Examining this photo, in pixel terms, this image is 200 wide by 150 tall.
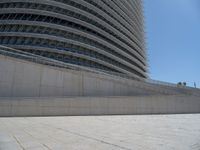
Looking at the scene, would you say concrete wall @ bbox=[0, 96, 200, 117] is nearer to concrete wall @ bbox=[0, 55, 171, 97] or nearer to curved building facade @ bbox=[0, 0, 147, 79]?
concrete wall @ bbox=[0, 55, 171, 97]

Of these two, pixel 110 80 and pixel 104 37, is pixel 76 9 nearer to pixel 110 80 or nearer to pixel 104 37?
pixel 104 37

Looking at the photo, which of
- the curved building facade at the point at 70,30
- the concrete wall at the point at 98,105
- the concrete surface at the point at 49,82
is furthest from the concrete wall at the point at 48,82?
the curved building facade at the point at 70,30

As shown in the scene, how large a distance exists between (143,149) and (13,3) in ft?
173

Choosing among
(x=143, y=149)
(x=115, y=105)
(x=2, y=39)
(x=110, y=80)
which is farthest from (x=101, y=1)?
(x=143, y=149)

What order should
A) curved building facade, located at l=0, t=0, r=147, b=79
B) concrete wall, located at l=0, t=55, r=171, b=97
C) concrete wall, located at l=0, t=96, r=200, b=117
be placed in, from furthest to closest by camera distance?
curved building facade, located at l=0, t=0, r=147, b=79 → concrete wall, located at l=0, t=55, r=171, b=97 → concrete wall, located at l=0, t=96, r=200, b=117

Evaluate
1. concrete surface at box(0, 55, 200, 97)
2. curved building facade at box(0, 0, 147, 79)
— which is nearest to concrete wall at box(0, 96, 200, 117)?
concrete surface at box(0, 55, 200, 97)

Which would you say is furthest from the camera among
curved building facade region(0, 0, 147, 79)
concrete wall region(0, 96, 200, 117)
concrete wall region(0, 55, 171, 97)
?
curved building facade region(0, 0, 147, 79)

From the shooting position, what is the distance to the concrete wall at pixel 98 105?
18047mm

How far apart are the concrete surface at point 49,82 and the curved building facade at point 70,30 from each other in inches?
869

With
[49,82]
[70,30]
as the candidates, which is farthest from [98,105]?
[70,30]

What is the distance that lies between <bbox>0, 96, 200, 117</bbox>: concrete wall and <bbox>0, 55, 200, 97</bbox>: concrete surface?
9.81ft

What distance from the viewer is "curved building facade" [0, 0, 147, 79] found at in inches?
1855

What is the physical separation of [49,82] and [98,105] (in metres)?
5.41

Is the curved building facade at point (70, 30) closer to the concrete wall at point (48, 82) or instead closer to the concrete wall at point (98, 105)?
the concrete wall at point (48, 82)
